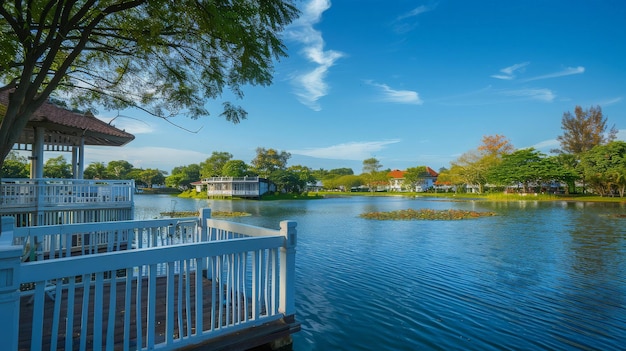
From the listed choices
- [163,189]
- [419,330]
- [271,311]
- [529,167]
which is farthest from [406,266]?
[163,189]

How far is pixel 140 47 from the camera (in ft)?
13.6

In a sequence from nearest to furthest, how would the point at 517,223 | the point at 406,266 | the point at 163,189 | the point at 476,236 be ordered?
1. the point at 406,266
2. the point at 476,236
3. the point at 517,223
4. the point at 163,189

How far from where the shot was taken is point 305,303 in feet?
17.4

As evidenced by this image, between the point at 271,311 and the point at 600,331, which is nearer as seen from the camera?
the point at 271,311

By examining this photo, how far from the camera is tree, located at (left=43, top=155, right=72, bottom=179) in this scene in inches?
1783

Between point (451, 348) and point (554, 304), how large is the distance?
259cm

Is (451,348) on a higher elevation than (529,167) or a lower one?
lower

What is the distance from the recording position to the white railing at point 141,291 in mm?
2010

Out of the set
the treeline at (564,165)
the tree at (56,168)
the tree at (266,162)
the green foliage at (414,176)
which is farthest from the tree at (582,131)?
the tree at (56,168)

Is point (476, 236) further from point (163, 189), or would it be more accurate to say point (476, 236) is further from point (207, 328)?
point (163, 189)

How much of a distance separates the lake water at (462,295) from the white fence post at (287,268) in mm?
897

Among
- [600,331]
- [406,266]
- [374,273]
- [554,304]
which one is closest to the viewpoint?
[600,331]

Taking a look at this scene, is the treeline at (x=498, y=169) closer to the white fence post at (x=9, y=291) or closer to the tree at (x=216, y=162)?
the tree at (x=216, y=162)

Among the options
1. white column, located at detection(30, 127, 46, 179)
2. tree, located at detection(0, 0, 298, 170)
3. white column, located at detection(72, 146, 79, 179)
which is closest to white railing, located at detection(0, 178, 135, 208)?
white column, located at detection(30, 127, 46, 179)
